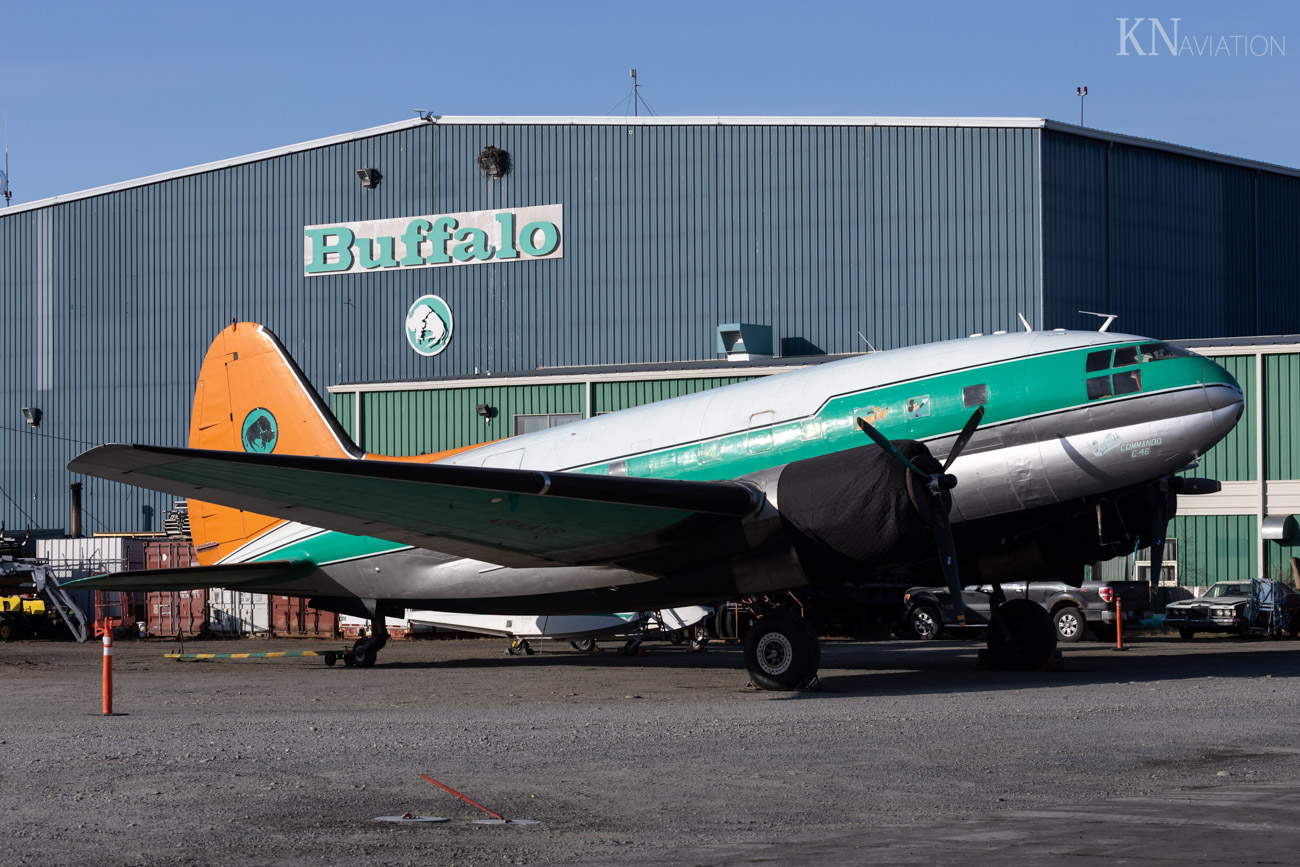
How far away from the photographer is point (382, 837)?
8547mm

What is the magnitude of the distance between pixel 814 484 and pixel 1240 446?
963 inches

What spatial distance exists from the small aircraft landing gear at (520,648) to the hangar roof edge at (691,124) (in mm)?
24810

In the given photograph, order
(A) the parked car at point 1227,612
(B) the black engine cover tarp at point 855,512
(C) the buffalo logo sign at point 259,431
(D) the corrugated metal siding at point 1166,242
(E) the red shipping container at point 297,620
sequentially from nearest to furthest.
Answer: (B) the black engine cover tarp at point 855,512 < (C) the buffalo logo sign at point 259,431 < (A) the parked car at point 1227,612 < (E) the red shipping container at point 297,620 < (D) the corrugated metal siding at point 1166,242

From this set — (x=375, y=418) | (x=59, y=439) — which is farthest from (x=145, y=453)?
(x=59, y=439)

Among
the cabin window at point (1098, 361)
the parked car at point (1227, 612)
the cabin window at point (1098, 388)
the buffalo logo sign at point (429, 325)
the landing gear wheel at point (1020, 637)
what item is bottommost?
the parked car at point (1227, 612)

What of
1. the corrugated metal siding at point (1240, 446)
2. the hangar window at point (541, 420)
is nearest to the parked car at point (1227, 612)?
the corrugated metal siding at point (1240, 446)

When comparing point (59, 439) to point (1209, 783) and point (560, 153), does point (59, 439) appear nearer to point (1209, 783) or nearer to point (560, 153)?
point (560, 153)

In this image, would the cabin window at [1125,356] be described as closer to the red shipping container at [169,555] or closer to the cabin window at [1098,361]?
the cabin window at [1098,361]

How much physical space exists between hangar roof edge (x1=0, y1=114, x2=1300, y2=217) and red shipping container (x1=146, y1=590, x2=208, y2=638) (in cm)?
2152

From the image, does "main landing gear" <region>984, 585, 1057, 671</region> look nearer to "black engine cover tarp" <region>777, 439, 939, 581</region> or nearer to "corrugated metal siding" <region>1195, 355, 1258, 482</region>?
"black engine cover tarp" <region>777, 439, 939, 581</region>

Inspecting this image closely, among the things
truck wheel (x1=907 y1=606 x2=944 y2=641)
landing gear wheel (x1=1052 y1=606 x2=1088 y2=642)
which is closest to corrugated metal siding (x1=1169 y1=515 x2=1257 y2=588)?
landing gear wheel (x1=1052 y1=606 x2=1088 y2=642)

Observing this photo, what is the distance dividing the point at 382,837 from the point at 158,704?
10017mm

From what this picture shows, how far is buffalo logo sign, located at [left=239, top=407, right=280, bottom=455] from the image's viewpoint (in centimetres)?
2539

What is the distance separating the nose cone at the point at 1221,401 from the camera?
17719 millimetres
